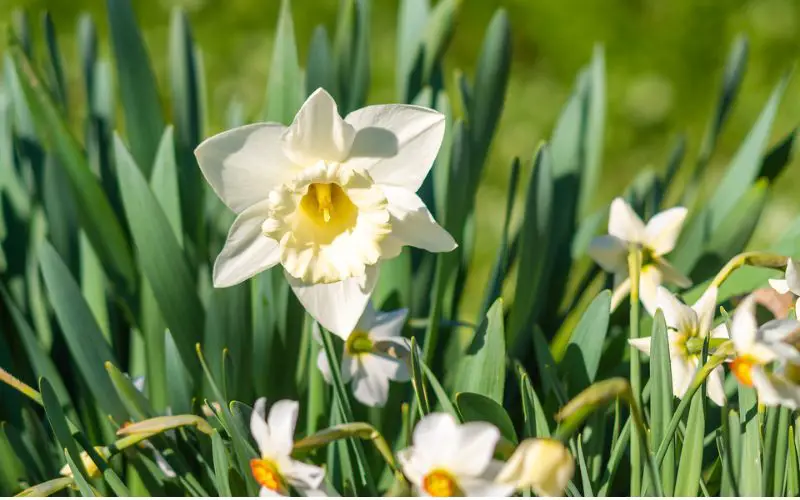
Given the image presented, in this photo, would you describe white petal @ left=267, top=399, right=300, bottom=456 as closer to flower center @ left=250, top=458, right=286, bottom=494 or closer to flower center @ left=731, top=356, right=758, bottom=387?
flower center @ left=250, top=458, right=286, bottom=494

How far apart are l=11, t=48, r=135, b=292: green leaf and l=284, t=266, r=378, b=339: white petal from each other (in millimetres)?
473

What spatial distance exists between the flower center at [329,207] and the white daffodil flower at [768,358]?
13.1 inches

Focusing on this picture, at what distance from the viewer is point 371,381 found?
879 millimetres

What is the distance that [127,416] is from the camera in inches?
39.8

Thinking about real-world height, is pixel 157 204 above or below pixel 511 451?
above

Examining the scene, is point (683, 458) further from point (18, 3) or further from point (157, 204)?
point (18, 3)

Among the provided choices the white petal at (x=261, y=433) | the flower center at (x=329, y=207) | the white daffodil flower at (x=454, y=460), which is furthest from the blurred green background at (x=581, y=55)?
the white daffodil flower at (x=454, y=460)

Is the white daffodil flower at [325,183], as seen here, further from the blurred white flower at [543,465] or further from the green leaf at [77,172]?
the green leaf at [77,172]

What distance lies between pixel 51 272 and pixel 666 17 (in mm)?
2671

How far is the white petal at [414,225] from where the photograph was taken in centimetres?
74

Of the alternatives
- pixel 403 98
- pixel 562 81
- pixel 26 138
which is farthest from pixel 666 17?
pixel 26 138

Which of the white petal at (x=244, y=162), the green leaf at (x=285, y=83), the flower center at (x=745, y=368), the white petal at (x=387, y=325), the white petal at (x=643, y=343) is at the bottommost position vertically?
the white petal at (x=387, y=325)

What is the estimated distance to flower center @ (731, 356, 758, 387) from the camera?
654 mm

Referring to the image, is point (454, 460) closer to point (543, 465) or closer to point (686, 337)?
point (543, 465)
